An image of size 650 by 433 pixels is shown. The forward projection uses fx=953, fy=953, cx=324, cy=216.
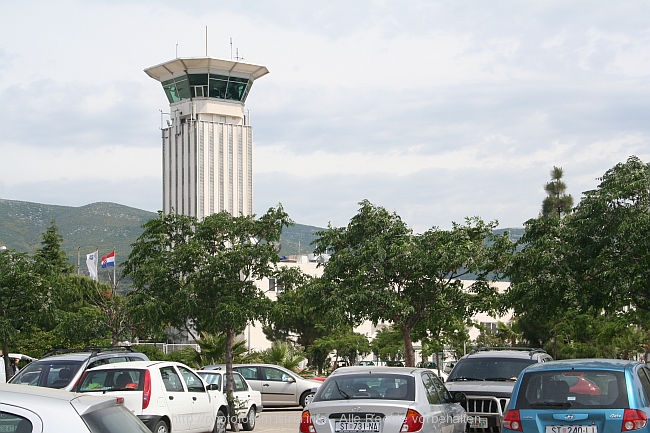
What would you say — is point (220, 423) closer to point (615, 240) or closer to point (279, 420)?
point (279, 420)

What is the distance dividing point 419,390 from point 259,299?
13704 millimetres

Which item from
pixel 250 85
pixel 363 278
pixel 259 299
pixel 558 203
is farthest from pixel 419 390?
pixel 250 85

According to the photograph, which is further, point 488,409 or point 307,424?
point 488,409

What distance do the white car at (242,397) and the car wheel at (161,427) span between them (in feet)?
15.9

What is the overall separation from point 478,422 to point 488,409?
0.37m

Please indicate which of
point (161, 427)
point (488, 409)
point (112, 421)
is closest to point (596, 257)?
point (488, 409)

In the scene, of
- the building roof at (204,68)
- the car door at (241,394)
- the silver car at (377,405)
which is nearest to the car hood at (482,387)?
the silver car at (377,405)

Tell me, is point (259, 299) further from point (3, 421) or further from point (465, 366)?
point (3, 421)

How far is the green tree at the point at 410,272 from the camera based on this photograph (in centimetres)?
2952

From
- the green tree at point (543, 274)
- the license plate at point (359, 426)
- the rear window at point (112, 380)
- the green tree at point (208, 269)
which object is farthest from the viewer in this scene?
the green tree at point (208, 269)

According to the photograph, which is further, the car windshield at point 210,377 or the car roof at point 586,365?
the car windshield at point 210,377

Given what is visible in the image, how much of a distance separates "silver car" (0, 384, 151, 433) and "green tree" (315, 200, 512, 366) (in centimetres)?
2312

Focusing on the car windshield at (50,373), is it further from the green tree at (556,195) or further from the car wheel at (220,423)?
the green tree at (556,195)

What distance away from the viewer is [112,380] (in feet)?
50.9
